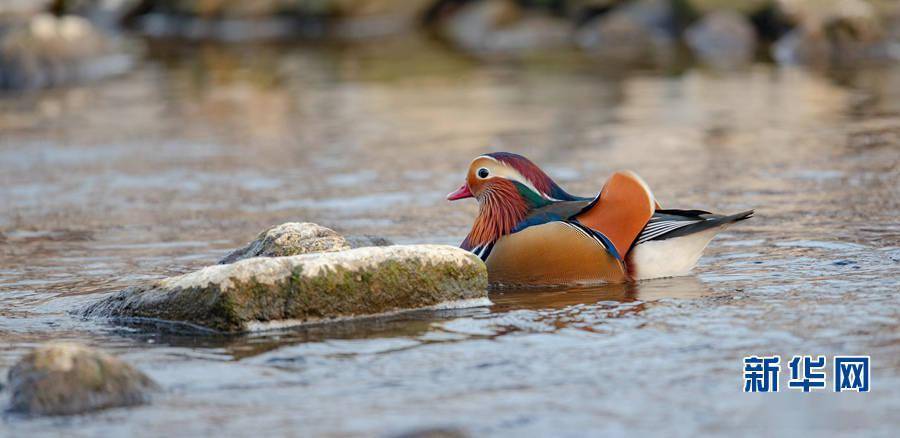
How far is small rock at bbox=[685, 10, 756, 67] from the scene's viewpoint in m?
21.5

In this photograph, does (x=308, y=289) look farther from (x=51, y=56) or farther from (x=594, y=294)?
(x=51, y=56)

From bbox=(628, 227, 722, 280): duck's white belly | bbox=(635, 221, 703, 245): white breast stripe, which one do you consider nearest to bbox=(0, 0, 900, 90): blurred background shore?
bbox=(628, 227, 722, 280): duck's white belly

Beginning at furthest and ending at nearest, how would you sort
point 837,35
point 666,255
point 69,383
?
point 837,35
point 666,255
point 69,383

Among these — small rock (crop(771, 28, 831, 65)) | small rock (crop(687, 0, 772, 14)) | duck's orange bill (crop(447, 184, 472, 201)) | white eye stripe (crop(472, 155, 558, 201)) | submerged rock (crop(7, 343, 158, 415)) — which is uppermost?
small rock (crop(687, 0, 772, 14))

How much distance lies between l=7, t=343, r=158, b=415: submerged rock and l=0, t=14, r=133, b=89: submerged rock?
1580 centimetres

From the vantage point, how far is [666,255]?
7.27 metres

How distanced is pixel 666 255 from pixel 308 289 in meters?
1.94

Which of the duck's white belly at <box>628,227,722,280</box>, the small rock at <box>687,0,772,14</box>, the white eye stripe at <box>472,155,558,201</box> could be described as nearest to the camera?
the duck's white belly at <box>628,227,722,280</box>

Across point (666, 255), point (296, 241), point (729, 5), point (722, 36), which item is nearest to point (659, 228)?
point (666, 255)

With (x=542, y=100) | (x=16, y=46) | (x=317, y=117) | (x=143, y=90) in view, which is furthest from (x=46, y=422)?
(x=16, y=46)

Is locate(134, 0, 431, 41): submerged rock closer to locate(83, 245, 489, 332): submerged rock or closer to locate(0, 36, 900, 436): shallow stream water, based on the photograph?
locate(0, 36, 900, 436): shallow stream water

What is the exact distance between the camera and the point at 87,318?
6.89 m

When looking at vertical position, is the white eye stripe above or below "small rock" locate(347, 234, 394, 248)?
above

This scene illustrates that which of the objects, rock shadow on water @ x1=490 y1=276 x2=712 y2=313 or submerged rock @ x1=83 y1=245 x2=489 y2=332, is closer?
submerged rock @ x1=83 y1=245 x2=489 y2=332
